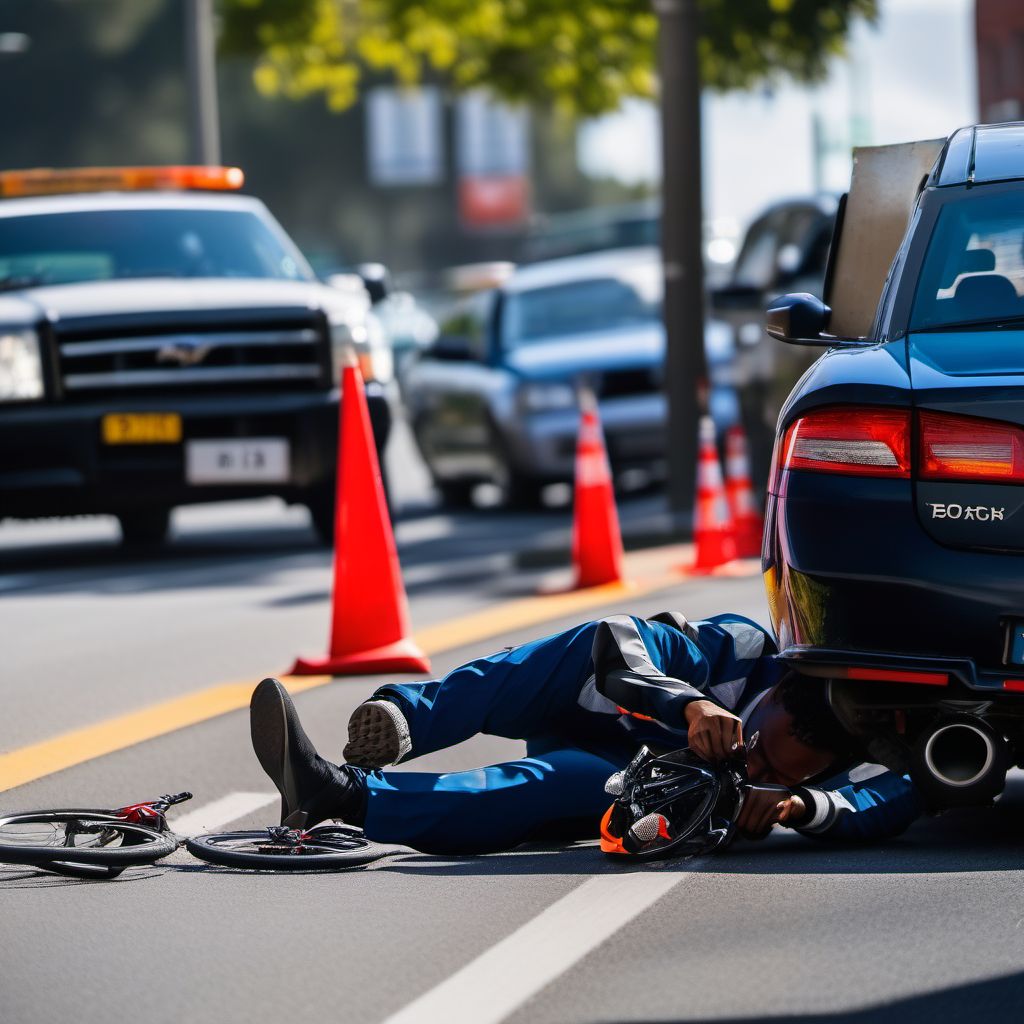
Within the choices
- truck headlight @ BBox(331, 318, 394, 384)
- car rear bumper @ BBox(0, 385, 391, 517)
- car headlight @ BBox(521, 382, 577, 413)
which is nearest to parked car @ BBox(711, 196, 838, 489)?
car headlight @ BBox(521, 382, 577, 413)

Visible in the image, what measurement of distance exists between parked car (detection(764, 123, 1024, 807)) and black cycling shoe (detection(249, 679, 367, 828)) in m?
1.01

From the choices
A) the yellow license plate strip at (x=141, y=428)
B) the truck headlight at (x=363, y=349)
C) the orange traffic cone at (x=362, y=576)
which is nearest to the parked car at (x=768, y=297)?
the truck headlight at (x=363, y=349)

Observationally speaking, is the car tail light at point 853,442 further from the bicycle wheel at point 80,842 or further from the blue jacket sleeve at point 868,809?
the bicycle wheel at point 80,842

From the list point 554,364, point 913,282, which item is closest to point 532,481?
point 554,364

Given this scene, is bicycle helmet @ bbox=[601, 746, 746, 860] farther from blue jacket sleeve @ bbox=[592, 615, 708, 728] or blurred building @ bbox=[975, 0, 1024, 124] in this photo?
blurred building @ bbox=[975, 0, 1024, 124]

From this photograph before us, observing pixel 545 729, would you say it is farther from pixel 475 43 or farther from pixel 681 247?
pixel 475 43

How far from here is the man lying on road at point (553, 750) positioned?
215 inches

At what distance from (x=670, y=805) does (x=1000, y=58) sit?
13.4 m

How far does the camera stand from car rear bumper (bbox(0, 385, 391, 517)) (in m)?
12.1

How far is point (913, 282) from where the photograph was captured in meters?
5.99

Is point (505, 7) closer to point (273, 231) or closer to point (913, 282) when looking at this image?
point (273, 231)

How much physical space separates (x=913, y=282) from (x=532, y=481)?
1056 centimetres

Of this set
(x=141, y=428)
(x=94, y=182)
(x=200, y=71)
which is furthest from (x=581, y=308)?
(x=141, y=428)

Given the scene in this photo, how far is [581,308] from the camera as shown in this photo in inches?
684
